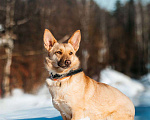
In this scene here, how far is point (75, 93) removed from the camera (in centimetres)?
272

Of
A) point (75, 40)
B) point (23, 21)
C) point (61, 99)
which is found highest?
point (23, 21)

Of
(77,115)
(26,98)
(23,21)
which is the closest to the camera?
(77,115)

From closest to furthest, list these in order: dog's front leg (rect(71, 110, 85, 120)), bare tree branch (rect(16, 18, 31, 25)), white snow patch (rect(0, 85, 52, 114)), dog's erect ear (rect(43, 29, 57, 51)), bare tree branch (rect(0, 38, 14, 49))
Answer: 1. dog's front leg (rect(71, 110, 85, 120))
2. dog's erect ear (rect(43, 29, 57, 51))
3. white snow patch (rect(0, 85, 52, 114))
4. bare tree branch (rect(0, 38, 14, 49))
5. bare tree branch (rect(16, 18, 31, 25))

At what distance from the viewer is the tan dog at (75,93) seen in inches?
107

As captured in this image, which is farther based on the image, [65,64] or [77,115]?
[65,64]

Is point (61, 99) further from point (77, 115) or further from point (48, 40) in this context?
point (48, 40)

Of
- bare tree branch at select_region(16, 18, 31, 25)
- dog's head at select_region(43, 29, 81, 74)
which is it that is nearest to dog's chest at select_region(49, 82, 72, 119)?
dog's head at select_region(43, 29, 81, 74)

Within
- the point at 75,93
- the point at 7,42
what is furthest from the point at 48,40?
the point at 7,42

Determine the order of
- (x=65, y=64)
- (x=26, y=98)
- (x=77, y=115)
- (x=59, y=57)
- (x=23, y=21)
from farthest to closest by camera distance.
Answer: (x=23, y=21)
(x=26, y=98)
(x=59, y=57)
(x=65, y=64)
(x=77, y=115)

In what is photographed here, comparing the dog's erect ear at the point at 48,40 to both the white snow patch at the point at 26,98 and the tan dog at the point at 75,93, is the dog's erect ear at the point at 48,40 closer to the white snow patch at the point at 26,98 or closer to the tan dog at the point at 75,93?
the tan dog at the point at 75,93

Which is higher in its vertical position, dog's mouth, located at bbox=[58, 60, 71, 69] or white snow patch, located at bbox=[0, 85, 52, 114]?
dog's mouth, located at bbox=[58, 60, 71, 69]

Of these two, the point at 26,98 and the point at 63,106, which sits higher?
the point at 63,106

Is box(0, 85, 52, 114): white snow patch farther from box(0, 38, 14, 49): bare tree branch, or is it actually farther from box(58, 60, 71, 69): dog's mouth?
box(58, 60, 71, 69): dog's mouth

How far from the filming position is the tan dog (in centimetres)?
272
